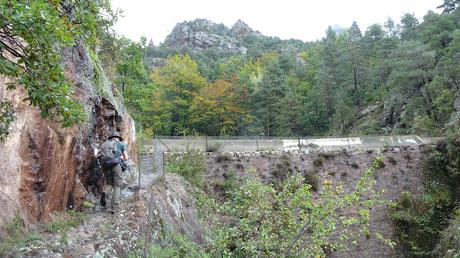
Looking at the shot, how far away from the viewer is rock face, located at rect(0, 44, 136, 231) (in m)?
6.42

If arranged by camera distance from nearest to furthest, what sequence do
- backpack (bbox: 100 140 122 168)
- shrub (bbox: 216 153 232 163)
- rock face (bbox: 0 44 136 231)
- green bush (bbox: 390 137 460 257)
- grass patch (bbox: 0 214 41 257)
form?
grass patch (bbox: 0 214 41 257) < rock face (bbox: 0 44 136 231) < backpack (bbox: 100 140 122 168) < green bush (bbox: 390 137 460 257) < shrub (bbox: 216 153 232 163)

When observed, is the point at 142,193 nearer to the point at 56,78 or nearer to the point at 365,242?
the point at 56,78

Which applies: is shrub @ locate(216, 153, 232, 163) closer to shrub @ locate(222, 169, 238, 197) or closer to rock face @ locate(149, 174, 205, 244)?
shrub @ locate(222, 169, 238, 197)

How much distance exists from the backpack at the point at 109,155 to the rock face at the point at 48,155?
0.36 meters

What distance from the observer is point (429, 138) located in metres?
23.4

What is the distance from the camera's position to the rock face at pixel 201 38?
96.2 metres

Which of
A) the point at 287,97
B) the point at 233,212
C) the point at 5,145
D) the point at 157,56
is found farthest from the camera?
the point at 157,56

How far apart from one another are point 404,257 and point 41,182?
54.8 ft

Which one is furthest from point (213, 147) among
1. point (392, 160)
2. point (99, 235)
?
point (99, 235)

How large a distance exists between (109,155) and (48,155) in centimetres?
138

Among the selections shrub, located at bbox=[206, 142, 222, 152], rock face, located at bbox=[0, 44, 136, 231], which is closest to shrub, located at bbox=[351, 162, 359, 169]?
shrub, located at bbox=[206, 142, 222, 152]

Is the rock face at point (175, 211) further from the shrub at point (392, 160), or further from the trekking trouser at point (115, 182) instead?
the shrub at point (392, 160)

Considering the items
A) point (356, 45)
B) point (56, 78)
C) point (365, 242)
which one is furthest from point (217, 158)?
point (356, 45)

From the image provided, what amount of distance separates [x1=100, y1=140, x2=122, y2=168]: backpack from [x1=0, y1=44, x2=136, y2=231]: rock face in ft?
1.19
